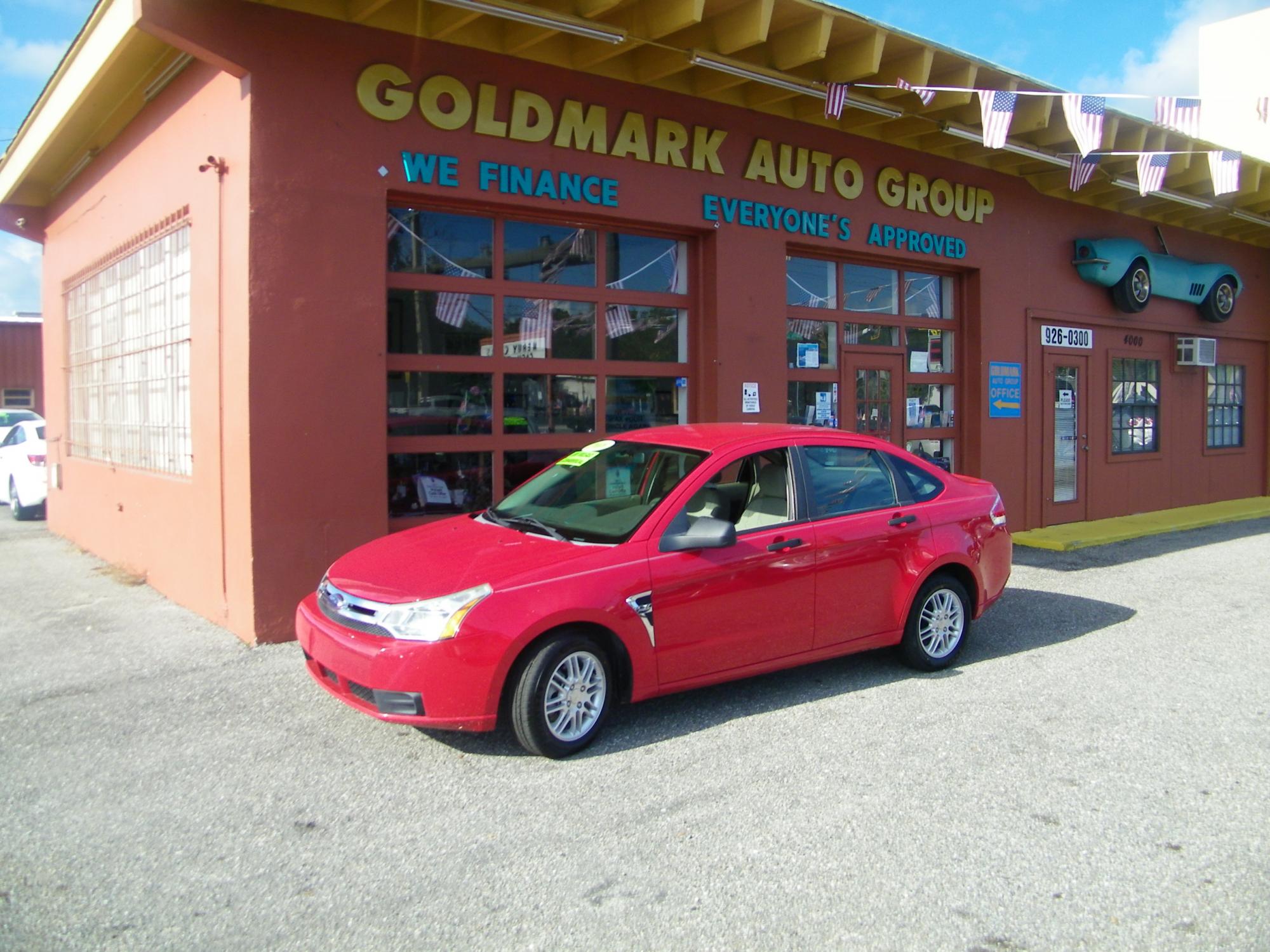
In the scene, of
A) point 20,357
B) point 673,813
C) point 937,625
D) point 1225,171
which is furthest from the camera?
point 20,357

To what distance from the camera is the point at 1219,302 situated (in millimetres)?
14867

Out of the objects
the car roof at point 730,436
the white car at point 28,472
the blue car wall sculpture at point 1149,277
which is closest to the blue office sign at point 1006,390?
the blue car wall sculpture at point 1149,277

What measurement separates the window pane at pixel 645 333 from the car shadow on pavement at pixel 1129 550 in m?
4.27

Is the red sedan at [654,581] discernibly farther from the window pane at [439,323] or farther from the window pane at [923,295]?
the window pane at [923,295]

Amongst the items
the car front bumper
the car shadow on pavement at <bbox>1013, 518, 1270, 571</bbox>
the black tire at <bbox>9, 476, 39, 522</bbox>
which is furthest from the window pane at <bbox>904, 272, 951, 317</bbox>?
the black tire at <bbox>9, 476, 39, 522</bbox>

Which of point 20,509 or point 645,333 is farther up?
point 645,333

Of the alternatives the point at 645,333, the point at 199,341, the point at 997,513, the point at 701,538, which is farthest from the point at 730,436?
the point at 199,341

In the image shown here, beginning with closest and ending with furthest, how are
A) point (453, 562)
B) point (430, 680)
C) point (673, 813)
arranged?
point (673, 813), point (430, 680), point (453, 562)

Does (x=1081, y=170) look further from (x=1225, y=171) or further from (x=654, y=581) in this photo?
(x=654, y=581)

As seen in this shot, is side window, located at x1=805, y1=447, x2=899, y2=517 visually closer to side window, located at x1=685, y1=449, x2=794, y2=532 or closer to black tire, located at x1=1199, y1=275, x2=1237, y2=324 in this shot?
side window, located at x1=685, y1=449, x2=794, y2=532

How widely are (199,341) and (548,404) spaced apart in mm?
2789

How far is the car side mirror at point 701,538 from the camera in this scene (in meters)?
4.93

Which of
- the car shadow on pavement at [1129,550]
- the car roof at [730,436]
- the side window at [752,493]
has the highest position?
the car roof at [730,436]

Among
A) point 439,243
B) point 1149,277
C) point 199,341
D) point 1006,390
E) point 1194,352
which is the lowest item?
point 1006,390
